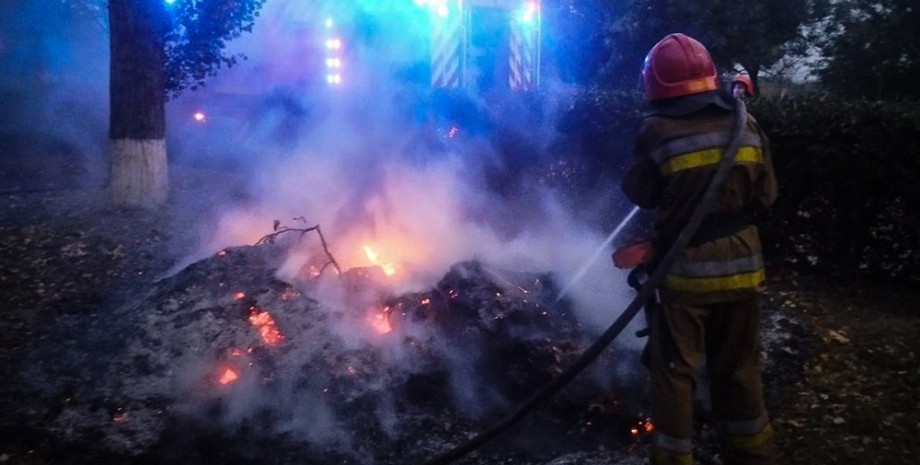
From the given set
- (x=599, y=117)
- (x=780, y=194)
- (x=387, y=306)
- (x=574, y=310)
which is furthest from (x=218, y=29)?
(x=780, y=194)

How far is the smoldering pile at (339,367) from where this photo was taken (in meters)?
3.95

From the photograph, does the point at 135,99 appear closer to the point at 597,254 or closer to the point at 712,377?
the point at 597,254

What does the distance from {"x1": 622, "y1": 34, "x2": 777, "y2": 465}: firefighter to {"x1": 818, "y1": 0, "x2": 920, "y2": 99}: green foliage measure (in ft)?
28.1

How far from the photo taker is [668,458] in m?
2.92

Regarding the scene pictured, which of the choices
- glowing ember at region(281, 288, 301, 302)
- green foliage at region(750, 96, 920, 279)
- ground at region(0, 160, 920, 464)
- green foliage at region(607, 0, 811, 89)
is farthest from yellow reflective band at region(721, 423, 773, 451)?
green foliage at region(607, 0, 811, 89)

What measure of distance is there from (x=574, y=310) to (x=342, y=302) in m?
1.71

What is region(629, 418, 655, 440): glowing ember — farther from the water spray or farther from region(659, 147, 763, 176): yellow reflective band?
region(659, 147, 763, 176): yellow reflective band

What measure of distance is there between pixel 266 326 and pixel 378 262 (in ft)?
4.03

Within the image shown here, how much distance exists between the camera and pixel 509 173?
8.54 meters

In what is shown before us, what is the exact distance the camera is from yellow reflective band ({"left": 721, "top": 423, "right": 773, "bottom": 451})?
307 centimetres

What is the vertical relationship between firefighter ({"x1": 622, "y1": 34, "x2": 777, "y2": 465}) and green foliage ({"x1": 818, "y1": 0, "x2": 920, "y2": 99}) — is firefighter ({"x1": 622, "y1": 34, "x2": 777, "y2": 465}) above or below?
below

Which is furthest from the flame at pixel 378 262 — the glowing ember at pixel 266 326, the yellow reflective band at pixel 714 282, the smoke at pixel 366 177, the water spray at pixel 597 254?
the yellow reflective band at pixel 714 282

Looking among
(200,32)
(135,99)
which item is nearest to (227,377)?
(135,99)

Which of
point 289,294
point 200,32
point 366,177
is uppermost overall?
point 200,32
